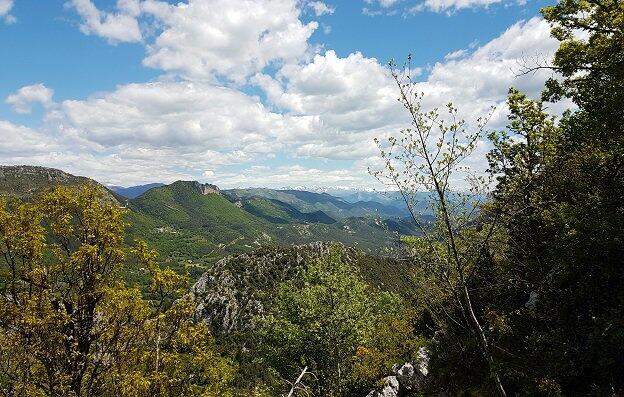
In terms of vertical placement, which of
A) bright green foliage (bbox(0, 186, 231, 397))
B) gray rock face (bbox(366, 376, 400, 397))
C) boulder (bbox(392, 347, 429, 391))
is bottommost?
gray rock face (bbox(366, 376, 400, 397))

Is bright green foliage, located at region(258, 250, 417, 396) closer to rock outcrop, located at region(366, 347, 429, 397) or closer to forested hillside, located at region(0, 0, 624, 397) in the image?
rock outcrop, located at region(366, 347, 429, 397)

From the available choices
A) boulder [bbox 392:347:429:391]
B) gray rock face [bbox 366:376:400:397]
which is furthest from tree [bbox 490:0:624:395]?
gray rock face [bbox 366:376:400:397]

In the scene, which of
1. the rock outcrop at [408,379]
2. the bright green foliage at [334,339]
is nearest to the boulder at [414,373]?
the rock outcrop at [408,379]

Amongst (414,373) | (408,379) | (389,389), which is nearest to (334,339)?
(389,389)

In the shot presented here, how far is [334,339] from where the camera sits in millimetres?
27359

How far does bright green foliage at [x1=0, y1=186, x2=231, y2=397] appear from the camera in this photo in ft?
41.1

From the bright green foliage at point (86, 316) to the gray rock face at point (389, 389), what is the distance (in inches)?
493

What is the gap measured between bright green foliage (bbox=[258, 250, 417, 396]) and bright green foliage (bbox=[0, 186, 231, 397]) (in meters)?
13.2

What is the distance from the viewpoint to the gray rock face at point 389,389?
930 inches

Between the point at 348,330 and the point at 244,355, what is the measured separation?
157325mm

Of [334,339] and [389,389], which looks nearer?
[389,389]

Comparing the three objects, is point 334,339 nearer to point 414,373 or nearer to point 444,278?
point 414,373

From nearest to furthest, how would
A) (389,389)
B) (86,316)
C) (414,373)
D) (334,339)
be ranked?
(86,316) → (414,373) → (389,389) → (334,339)

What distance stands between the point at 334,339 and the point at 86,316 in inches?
692
